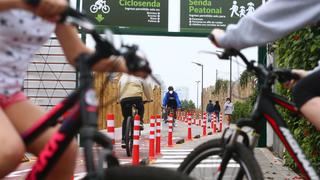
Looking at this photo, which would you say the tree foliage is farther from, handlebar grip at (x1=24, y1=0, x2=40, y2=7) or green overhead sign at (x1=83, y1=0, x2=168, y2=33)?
green overhead sign at (x1=83, y1=0, x2=168, y2=33)

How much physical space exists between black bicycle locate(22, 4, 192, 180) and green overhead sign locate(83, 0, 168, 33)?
1251 centimetres

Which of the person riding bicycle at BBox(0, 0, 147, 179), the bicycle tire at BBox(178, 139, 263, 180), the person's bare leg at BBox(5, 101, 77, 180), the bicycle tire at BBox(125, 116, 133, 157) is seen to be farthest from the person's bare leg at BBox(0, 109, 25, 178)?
the bicycle tire at BBox(125, 116, 133, 157)

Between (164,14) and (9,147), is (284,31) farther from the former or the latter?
(164,14)

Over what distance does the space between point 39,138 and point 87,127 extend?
1.64ft

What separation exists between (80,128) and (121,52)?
1.09 ft

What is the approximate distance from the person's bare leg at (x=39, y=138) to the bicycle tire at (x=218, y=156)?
86 centimetres

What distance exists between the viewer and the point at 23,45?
2334 millimetres

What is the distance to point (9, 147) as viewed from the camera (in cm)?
203

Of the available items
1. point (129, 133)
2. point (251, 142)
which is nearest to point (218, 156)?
point (251, 142)

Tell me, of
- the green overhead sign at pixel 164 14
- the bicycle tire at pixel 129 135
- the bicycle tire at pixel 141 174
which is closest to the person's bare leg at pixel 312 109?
the bicycle tire at pixel 141 174

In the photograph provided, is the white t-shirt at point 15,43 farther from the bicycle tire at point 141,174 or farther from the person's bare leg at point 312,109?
the person's bare leg at point 312,109

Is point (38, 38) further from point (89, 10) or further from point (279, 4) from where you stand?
point (89, 10)

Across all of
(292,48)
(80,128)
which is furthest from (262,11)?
(292,48)

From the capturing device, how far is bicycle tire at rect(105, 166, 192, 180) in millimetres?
1770
